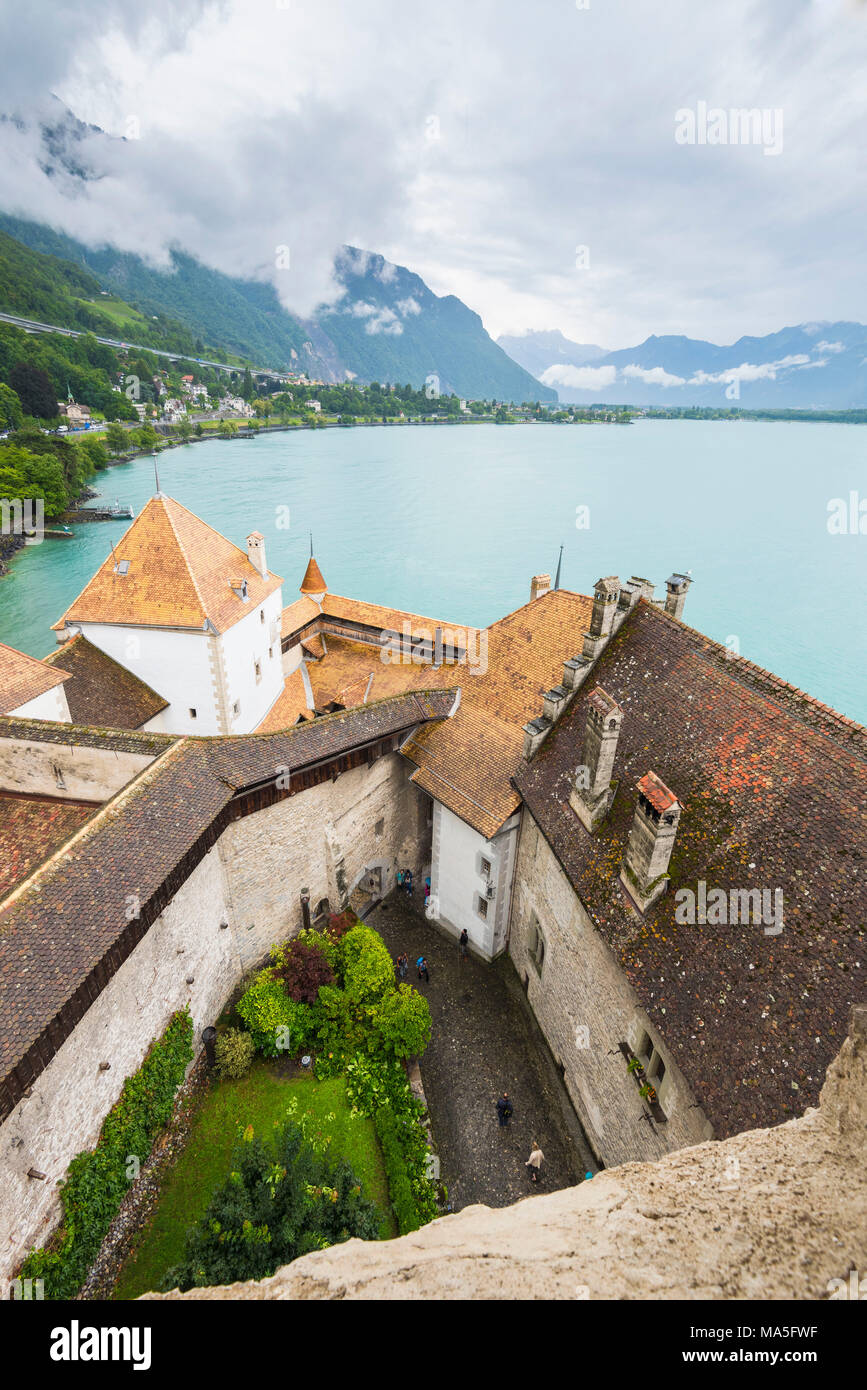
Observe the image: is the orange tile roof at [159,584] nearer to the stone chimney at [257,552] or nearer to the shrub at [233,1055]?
the stone chimney at [257,552]

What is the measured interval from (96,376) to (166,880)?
15034 cm

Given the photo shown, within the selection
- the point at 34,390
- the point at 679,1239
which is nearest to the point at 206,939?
the point at 679,1239

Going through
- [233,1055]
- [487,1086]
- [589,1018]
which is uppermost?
[589,1018]

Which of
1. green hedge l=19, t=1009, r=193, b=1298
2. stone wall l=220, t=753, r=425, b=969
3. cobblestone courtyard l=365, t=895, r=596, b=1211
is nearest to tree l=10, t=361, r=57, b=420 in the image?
stone wall l=220, t=753, r=425, b=969

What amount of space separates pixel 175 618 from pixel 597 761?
48.4 ft

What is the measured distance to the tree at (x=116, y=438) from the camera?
110938 millimetres

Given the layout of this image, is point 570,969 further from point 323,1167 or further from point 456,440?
point 456,440

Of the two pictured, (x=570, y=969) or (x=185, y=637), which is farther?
(x=185, y=637)

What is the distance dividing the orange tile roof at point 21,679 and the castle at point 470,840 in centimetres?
7

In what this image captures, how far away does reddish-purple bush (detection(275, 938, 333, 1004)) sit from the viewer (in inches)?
632

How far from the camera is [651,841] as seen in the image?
11531 mm

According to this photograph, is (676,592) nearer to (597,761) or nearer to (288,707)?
(597,761)
